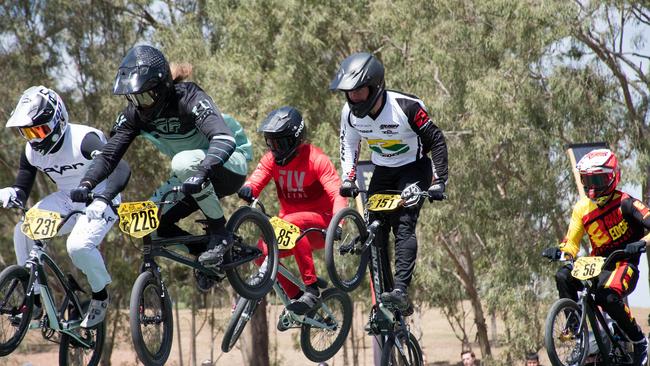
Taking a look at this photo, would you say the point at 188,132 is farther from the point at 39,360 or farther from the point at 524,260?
the point at 39,360

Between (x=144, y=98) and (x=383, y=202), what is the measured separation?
2511mm

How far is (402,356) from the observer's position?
9.56 metres

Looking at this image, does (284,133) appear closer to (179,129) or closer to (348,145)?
(348,145)

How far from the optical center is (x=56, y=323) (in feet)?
28.4

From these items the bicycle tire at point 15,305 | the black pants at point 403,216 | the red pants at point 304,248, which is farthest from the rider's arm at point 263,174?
the bicycle tire at point 15,305

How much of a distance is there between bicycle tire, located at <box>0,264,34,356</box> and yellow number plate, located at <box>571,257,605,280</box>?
5.35 m

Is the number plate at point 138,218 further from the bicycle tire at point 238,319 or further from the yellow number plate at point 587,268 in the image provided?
the yellow number plate at point 587,268

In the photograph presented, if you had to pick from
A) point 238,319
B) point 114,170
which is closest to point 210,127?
point 114,170

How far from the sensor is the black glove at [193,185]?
739 centimetres

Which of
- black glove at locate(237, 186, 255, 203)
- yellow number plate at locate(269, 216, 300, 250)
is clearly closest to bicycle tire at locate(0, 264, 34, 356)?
Answer: black glove at locate(237, 186, 255, 203)

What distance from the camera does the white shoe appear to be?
28.2 ft

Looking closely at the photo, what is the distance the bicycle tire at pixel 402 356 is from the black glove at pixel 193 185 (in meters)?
2.91

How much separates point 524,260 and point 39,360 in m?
28.3

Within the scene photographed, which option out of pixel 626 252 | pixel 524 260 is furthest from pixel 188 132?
pixel 524 260
